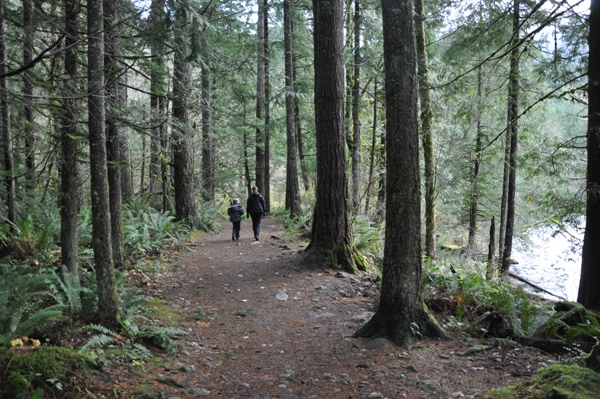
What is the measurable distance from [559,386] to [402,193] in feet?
9.67

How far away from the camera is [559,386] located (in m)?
3.42

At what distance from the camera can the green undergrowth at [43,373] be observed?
3.62m

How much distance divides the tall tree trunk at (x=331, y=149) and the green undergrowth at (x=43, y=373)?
6248mm

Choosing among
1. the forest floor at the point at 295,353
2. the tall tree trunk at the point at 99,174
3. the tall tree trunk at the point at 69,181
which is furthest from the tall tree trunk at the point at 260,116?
the tall tree trunk at the point at 99,174

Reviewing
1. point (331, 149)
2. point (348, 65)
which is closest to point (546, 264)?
point (348, 65)

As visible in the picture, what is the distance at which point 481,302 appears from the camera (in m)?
7.07

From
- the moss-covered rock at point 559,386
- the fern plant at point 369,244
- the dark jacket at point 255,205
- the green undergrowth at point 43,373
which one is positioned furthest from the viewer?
the dark jacket at point 255,205

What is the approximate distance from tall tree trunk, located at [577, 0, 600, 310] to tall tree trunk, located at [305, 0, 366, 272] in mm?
4451

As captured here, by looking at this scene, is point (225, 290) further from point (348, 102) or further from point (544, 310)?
point (348, 102)

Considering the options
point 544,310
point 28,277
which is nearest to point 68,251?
point 28,277

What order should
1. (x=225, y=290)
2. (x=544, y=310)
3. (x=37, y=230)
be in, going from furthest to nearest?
(x=37, y=230), (x=225, y=290), (x=544, y=310)

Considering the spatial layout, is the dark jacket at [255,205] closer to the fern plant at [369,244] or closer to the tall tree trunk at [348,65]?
the fern plant at [369,244]

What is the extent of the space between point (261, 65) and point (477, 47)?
41.2 feet

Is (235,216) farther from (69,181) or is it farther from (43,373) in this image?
(43,373)
